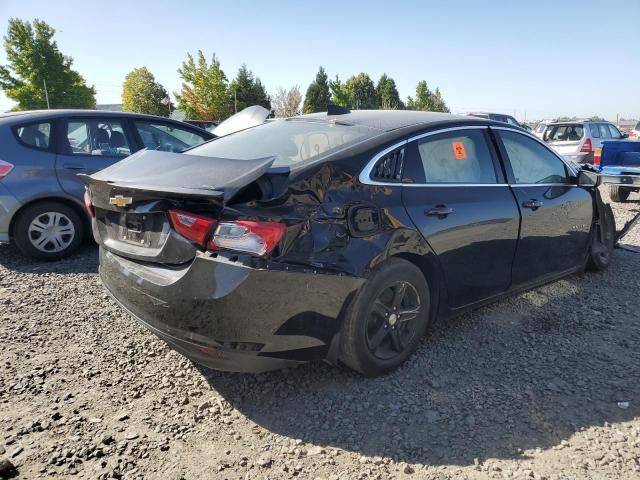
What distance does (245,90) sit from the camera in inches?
1869

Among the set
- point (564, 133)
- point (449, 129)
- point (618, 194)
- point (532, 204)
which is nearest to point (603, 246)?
point (532, 204)

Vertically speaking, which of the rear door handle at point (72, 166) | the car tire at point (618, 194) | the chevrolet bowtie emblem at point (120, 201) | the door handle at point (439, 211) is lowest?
the car tire at point (618, 194)

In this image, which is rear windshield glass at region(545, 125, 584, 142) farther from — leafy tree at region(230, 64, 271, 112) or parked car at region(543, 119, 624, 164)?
leafy tree at region(230, 64, 271, 112)

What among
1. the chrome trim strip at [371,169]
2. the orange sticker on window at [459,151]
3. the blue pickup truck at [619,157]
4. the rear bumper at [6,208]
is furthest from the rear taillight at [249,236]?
the blue pickup truck at [619,157]

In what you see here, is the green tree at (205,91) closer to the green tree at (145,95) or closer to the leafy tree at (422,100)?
the green tree at (145,95)

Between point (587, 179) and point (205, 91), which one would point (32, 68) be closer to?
point (205, 91)

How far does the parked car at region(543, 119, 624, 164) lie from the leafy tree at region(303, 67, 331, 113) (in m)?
41.4

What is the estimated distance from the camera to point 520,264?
359 cm

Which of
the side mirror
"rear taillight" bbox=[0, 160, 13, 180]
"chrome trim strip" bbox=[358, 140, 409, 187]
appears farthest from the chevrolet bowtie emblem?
the side mirror

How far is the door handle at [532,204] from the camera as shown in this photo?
358 cm

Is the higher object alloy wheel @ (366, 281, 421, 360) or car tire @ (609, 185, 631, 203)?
alloy wheel @ (366, 281, 421, 360)

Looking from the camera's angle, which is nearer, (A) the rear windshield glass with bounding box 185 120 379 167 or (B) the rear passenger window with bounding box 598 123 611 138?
(A) the rear windshield glass with bounding box 185 120 379 167

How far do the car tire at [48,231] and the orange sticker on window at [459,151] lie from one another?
13.3 ft

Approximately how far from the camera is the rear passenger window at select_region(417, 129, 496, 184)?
120 inches
